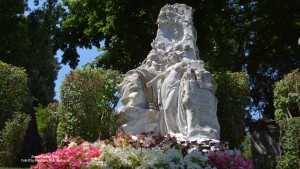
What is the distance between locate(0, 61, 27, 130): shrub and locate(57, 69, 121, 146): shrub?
138 cm

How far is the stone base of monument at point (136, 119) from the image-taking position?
10.1 m

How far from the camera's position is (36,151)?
1759cm

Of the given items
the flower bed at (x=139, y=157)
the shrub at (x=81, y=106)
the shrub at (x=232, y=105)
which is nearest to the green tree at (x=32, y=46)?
the shrub at (x=81, y=106)

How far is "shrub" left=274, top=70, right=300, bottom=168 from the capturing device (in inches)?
488

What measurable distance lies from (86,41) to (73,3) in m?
1.79

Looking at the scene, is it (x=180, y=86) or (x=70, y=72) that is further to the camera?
(x=70, y=72)

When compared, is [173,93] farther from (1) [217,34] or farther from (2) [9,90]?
(1) [217,34]

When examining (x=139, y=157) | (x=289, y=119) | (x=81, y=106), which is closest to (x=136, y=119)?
(x=81, y=106)

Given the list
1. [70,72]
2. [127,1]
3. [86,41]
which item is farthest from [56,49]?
[70,72]

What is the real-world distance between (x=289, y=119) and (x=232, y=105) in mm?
1702

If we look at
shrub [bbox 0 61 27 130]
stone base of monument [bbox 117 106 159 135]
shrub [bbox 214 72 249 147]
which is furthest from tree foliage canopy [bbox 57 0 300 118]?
stone base of monument [bbox 117 106 159 135]

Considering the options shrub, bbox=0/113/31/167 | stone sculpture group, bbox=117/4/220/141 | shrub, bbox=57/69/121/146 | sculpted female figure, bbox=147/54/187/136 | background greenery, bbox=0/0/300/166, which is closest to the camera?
stone sculpture group, bbox=117/4/220/141

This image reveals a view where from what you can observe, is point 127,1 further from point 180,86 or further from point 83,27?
point 180,86

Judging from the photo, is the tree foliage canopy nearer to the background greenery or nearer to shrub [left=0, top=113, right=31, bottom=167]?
the background greenery
